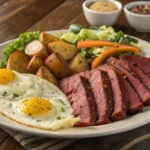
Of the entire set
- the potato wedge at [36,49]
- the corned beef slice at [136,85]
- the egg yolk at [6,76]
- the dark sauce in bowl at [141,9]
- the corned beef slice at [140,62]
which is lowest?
the dark sauce in bowl at [141,9]

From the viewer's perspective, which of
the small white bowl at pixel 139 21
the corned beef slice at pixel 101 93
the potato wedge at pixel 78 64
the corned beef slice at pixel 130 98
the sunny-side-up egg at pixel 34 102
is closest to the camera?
the sunny-side-up egg at pixel 34 102

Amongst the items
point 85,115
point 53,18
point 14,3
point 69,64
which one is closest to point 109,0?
point 53,18

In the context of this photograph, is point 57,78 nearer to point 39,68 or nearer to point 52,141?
point 39,68

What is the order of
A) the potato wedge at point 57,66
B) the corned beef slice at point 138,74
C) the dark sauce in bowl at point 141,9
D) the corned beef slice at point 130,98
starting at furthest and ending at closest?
the dark sauce in bowl at point 141,9 → the potato wedge at point 57,66 → the corned beef slice at point 138,74 → the corned beef slice at point 130,98

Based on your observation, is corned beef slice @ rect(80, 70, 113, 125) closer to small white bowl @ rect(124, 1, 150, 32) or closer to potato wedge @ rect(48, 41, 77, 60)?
potato wedge @ rect(48, 41, 77, 60)

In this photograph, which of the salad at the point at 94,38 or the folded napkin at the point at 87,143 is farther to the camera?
the salad at the point at 94,38

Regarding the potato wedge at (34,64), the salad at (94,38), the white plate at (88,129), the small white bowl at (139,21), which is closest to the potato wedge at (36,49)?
the potato wedge at (34,64)

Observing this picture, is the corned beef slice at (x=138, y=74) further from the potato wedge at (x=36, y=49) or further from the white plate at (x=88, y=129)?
the potato wedge at (x=36, y=49)
